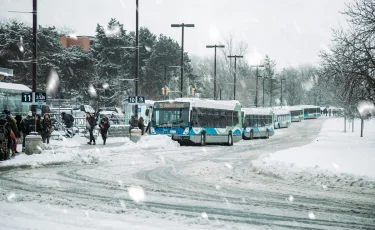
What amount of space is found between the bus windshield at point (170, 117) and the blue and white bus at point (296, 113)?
6471 cm

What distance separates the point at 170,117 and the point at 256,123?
72.2ft

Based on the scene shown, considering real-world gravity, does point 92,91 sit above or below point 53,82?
below

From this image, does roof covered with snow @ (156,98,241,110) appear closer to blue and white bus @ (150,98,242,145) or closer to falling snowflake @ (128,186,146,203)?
Result: blue and white bus @ (150,98,242,145)

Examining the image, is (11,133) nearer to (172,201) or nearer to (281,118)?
(172,201)

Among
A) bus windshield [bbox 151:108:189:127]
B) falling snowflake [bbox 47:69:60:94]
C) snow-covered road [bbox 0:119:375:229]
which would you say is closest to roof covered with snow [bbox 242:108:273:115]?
bus windshield [bbox 151:108:189:127]

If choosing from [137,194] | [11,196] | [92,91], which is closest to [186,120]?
[137,194]

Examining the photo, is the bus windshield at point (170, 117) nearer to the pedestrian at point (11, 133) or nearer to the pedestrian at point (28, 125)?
the pedestrian at point (28, 125)

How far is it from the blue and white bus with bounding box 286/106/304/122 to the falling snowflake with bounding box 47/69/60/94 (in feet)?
150

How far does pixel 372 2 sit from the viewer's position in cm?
2305

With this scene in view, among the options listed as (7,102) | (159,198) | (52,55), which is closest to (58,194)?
(159,198)

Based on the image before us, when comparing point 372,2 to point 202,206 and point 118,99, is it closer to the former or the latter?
point 202,206

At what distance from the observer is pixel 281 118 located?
254 ft

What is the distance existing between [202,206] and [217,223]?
62.9 inches

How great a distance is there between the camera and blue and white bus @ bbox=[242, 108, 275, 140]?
48.6 metres
